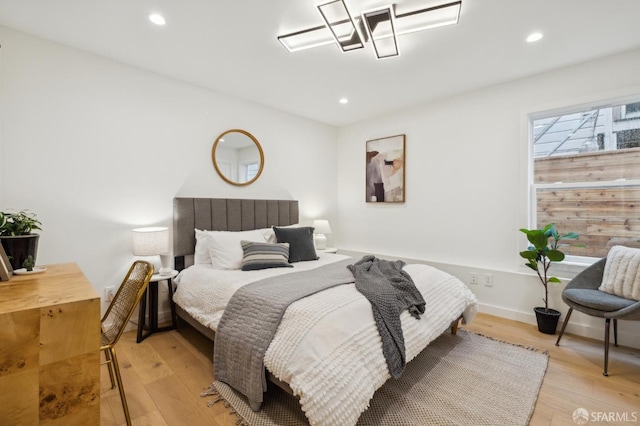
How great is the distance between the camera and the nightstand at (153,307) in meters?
2.60

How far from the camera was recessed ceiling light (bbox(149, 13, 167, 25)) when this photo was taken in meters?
2.05

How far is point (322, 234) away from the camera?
165 inches

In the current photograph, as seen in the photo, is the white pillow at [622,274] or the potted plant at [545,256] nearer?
the white pillow at [622,274]

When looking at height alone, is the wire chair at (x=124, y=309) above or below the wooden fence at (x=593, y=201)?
below

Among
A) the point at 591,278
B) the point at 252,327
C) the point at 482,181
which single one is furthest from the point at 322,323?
the point at 482,181

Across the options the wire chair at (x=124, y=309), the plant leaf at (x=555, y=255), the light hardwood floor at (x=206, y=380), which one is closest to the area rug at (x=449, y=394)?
the light hardwood floor at (x=206, y=380)

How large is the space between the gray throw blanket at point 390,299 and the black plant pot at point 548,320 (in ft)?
5.12

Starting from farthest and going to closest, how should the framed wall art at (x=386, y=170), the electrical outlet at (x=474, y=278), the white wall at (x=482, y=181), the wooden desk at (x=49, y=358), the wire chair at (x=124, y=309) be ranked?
the framed wall art at (x=386, y=170)
the electrical outlet at (x=474, y=278)
the white wall at (x=482, y=181)
the wire chair at (x=124, y=309)
the wooden desk at (x=49, y=358)

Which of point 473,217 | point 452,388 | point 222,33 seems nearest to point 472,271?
point 473,217

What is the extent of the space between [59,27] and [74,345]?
2437mm

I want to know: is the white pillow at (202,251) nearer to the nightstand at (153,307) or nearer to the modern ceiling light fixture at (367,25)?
the nightstand at (153,307)

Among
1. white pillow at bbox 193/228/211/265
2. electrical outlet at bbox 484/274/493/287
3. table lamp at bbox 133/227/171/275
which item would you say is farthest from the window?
table lamp at bbox 133/227/171/275

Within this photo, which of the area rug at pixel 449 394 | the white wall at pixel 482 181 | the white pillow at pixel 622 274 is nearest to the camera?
the area rug at pixel 449 394

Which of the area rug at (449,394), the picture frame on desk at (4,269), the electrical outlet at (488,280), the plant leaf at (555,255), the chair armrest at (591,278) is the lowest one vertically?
the area rug at (449,394)
